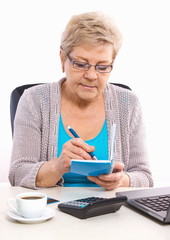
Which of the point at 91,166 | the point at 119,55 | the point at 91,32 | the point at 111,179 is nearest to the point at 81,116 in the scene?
the point at 91,32

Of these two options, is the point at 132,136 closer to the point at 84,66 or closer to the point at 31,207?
the point at 84,66

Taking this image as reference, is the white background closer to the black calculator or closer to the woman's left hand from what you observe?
the woman's left hand

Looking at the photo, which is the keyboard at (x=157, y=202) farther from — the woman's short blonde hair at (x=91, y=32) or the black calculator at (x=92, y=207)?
the woman's short blonde hair at (x=91, y=32)

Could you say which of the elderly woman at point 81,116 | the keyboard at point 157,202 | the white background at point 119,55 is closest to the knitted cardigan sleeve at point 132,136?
the elderly woman at point 81,116

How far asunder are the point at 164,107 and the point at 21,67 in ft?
A: 4.45

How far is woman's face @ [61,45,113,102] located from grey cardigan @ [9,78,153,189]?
163 millimetres

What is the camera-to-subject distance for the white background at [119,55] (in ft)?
10.5

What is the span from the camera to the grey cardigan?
5.58 feet

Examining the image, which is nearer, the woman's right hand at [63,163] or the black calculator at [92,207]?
the black calculator at [92,207]

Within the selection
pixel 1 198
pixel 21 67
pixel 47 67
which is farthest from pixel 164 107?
pixel 1 198

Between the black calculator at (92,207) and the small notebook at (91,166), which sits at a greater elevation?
the small notebook at (91,166)

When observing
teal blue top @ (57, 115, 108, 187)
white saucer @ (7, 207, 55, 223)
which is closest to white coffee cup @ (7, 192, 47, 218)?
white saucer @ (7, 207, 55, 223)

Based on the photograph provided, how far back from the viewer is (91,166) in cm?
128

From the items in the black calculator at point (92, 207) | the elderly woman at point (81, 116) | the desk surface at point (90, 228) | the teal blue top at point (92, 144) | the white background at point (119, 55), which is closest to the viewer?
the desk surface at point (90, 228)
